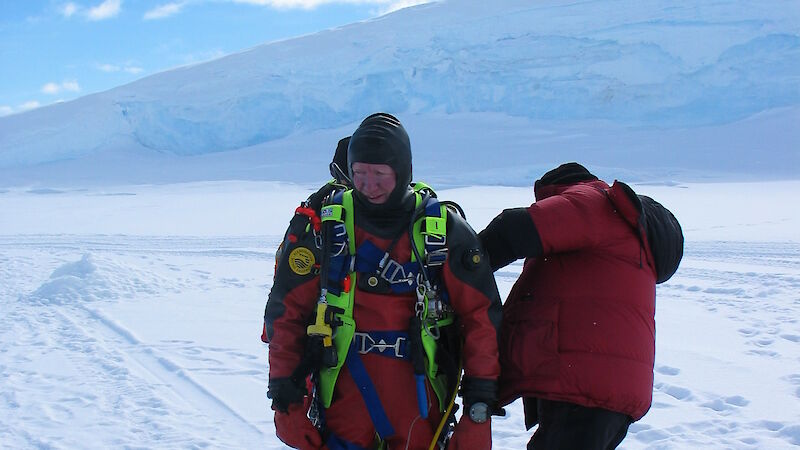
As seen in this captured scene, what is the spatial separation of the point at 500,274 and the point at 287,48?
23.9 m

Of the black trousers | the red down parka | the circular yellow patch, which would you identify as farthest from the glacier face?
the circular yellow patch

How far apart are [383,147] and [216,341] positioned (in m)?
4.01

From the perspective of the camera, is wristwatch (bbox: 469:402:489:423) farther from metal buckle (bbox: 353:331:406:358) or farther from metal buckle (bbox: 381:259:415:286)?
metal buckle (bbox: 381:259:415:286)

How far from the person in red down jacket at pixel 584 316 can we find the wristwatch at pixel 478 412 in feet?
0.36

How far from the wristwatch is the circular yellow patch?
2.07ft

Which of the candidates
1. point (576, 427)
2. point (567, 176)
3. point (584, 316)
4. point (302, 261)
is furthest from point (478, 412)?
point (567, 176)

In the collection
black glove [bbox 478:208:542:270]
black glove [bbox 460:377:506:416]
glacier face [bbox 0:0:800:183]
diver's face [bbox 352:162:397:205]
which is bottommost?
black glove [bbox 460:377:506:416]

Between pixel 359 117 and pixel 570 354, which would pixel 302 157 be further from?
pixel 570 354

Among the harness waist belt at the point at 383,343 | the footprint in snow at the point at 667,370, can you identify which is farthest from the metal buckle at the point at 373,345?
the footprint in snow at the point at 667,370

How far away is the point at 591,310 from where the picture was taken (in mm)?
1938

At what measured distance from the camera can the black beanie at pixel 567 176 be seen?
7.11 feet

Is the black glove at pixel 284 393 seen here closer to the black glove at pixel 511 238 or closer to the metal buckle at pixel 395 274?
the metal buckle at pixel 395 274

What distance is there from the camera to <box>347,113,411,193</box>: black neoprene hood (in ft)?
6.55

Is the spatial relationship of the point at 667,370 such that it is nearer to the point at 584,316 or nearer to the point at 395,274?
the point at 584,316
